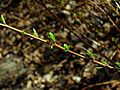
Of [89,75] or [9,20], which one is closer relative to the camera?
[89,75]

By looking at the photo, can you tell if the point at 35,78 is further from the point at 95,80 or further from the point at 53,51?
the point at 95,80

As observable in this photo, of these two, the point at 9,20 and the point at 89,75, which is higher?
the point at 9,20

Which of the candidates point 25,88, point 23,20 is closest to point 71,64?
point 25,88

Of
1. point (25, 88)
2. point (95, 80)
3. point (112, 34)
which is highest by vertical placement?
point (112, 34)

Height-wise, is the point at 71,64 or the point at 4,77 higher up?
the point at 71,64

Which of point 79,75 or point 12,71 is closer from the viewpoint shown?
point 79,75

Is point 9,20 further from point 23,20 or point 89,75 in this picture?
point 89,75

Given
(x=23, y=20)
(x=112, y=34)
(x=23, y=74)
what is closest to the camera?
(x=112, y=34)

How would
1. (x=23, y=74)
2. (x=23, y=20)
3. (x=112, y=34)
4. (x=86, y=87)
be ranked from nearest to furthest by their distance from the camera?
(x=86, y=87) < (x=112, y=34) < (x=23, y=74) < (x=23, y=20)

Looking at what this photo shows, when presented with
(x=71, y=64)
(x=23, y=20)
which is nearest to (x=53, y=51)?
(x=71, y=64)
